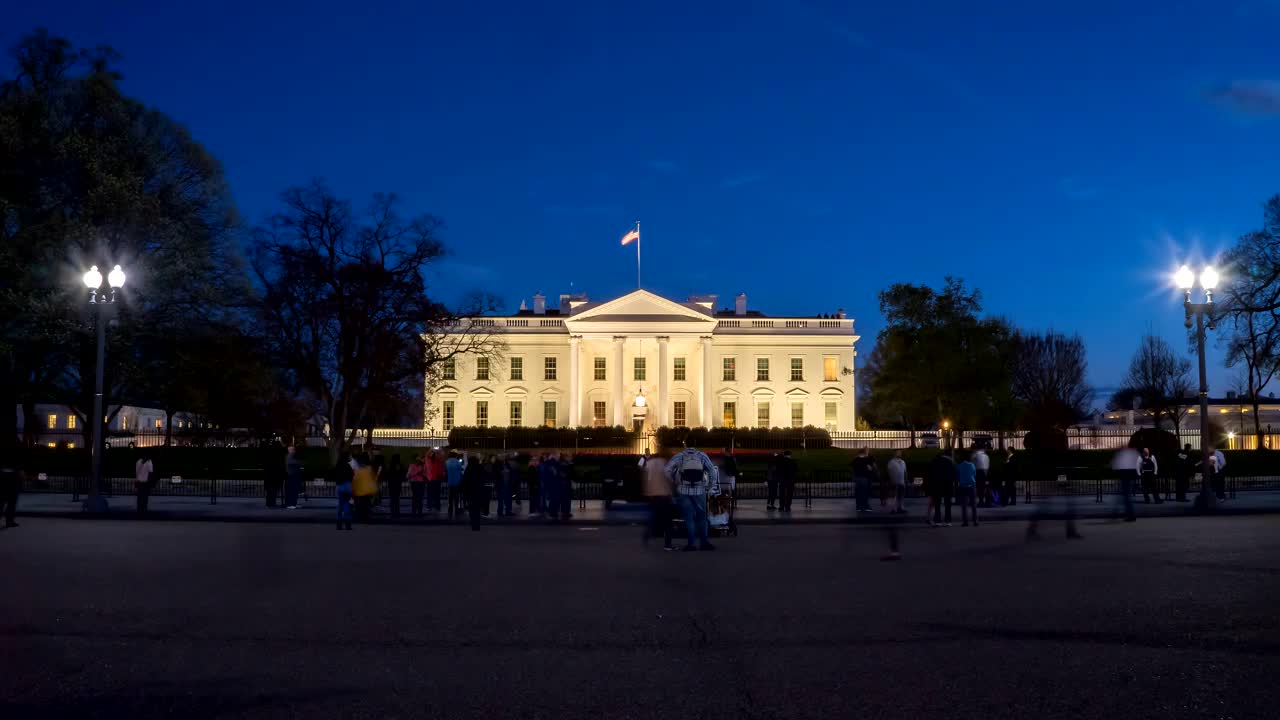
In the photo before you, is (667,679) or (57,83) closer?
(667,679)

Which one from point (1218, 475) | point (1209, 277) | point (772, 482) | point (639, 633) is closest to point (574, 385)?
point (772, 482)

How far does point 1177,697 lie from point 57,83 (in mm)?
41740

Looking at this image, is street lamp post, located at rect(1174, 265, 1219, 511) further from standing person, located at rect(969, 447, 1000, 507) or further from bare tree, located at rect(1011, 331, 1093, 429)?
bare tree, located at rect(1011, 331, 1093, 429)

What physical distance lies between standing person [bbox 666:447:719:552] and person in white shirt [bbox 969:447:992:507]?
41.6 ft

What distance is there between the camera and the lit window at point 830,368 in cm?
8344

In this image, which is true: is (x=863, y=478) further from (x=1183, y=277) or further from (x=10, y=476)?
(x=10, y=476)

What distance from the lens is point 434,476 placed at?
81.8 feet

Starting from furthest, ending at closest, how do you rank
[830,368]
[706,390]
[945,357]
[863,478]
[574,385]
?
[830,368]
[574,385]
[706,390]
[945,357]
[863,478]

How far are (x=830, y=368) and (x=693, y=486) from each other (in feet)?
227

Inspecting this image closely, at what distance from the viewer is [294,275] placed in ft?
139

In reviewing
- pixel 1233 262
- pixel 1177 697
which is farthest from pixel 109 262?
pixel 1233 262

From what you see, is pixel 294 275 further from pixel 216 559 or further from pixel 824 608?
pixel 824 608

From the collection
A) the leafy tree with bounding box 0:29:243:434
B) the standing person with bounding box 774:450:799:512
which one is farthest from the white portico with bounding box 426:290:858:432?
the standing person with bounding box 774:450:799:512

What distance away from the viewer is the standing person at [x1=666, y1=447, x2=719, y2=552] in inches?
623
